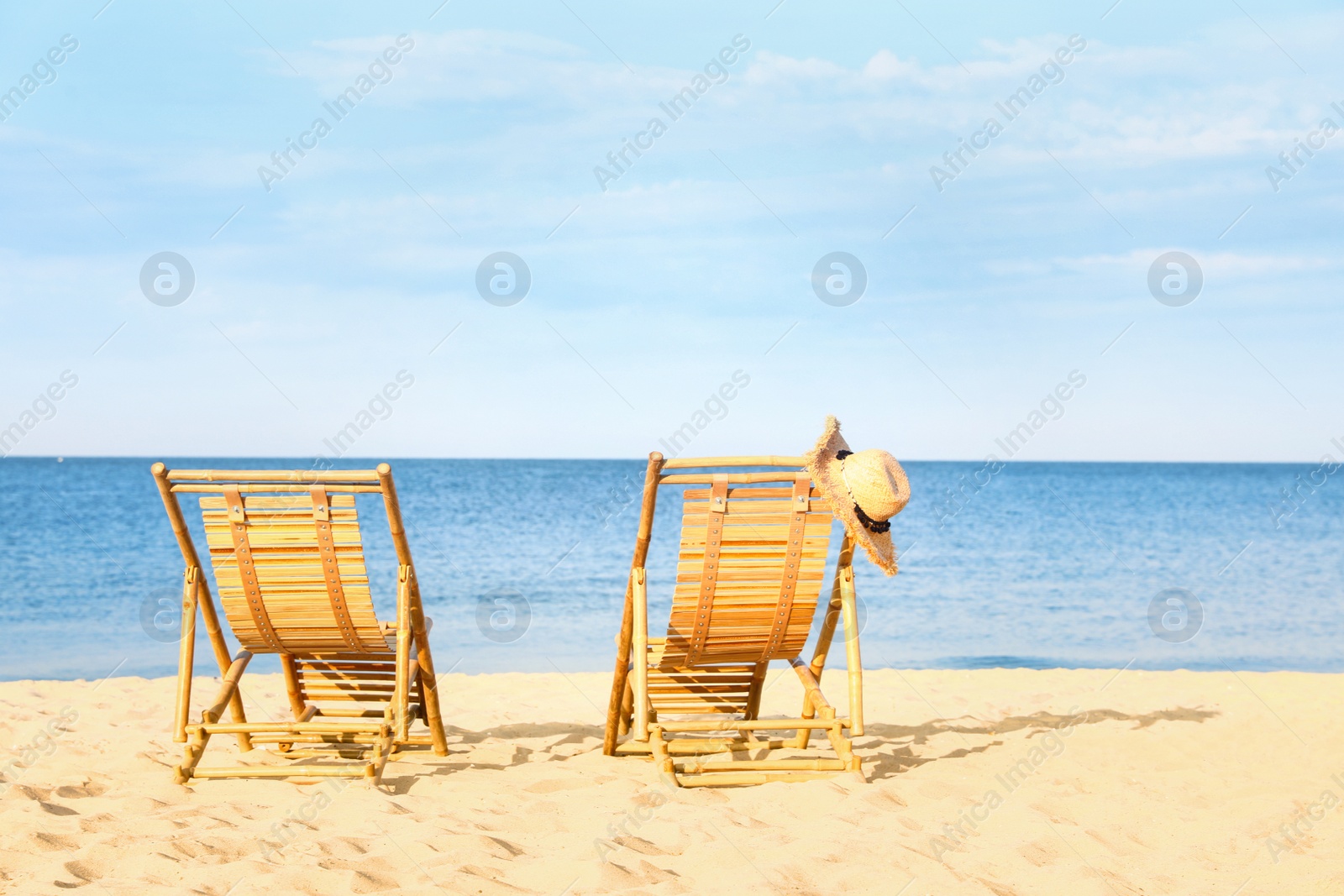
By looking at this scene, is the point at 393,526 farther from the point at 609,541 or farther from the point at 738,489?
the point at 609,541

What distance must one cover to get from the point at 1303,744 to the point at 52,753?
18.5 ft

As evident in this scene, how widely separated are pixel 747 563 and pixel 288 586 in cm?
179

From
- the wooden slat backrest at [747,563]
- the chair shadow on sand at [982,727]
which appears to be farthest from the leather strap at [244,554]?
the chair shadow on sand at [982,727]

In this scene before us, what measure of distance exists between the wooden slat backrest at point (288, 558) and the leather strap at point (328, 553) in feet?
0.03

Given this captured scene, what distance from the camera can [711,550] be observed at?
3930 millimetres

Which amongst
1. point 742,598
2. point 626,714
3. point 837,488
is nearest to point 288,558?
point 626,714

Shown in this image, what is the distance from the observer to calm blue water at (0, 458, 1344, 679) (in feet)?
29.9

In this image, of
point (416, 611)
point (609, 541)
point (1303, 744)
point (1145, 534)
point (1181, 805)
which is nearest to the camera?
point (1181, 805)

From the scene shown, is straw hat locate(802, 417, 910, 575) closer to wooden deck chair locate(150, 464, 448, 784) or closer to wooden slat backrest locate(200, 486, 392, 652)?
wooden deck chair locate(150, 464, 448, 784)

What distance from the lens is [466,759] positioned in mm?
4512

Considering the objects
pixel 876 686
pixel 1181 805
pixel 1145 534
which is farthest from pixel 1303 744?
pixel 1145 534

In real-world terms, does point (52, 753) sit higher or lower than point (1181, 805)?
lower

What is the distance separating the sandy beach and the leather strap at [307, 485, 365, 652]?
2.20ft

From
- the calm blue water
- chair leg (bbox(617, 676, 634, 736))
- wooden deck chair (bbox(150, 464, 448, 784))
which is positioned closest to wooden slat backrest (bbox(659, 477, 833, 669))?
chair leg (bbox(617, 676, 634, 736))
